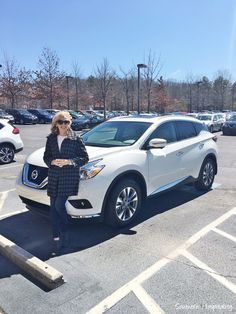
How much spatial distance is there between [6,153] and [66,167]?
7.47 m

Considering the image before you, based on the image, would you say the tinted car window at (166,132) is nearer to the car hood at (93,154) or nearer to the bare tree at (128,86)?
the car hood at (93,154)

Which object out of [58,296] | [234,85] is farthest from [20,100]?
[58,296]

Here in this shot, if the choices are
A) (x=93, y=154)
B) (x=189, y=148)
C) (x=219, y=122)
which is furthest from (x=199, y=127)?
(x=219, y=122)

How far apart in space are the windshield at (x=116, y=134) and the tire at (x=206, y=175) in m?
1.81

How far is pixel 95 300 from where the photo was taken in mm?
3131

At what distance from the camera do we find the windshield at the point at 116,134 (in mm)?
5429

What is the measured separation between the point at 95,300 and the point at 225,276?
141 centimetres

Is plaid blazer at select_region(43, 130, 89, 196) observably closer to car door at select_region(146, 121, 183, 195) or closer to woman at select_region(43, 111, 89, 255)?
woman at select_region(43, 111, 89, 255)

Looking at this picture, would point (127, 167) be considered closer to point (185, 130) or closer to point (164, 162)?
point (164, 162)

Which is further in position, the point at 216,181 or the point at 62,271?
the point at 216,181

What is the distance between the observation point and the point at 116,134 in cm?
576

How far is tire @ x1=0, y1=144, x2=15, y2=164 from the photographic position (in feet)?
35.3

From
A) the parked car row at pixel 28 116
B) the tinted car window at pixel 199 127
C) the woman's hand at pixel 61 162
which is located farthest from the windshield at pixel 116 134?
the parked car row at pixel 28 116

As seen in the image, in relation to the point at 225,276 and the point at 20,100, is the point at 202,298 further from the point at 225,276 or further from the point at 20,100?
the point at 20,100
